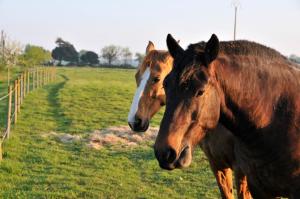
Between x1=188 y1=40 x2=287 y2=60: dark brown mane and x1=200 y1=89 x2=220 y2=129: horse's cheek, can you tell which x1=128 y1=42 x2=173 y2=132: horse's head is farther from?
x1=200 y1=89 x2=220 y2=129: horse's cheek

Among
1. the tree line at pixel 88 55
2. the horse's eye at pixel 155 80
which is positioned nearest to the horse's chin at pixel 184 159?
the horse's eye at pixel 155 80

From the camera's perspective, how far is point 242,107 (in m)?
3.29

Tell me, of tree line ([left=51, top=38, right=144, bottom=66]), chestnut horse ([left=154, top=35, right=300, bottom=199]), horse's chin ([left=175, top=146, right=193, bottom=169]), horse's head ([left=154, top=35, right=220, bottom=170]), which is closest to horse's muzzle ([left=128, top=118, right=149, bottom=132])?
chestnut horse ([left=154, top=35, right=300, bottom=199])

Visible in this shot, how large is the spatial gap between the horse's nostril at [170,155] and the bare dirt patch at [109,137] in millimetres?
8330

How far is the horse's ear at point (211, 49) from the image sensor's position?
2965mm

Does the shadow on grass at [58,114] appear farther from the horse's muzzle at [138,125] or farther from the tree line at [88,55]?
the tree line at [88,55]

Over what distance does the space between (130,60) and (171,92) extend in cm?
8741

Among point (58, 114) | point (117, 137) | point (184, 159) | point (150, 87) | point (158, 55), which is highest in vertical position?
point (158, 55)

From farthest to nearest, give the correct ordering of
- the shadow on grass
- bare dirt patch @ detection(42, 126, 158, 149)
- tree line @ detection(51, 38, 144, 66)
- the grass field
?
1. tree line @ detection(51, 38, 144, 66)
2. the shadow on grass
3. bare dirt patch @ detection(42, 126, 158, 149)
4. the grass field

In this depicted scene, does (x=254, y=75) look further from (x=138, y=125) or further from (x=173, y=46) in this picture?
(x=138, y=125)

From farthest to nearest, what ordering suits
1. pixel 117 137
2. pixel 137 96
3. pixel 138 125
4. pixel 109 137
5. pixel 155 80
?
1. pixel 117 137
2. pixel 109 137
3. pixel 155 80
4. pixel 137 96
5. pixel 138 125

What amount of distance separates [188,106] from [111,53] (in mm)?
91428

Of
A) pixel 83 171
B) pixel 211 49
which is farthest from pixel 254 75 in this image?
pixel 83 171

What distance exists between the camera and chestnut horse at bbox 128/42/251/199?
499cm
